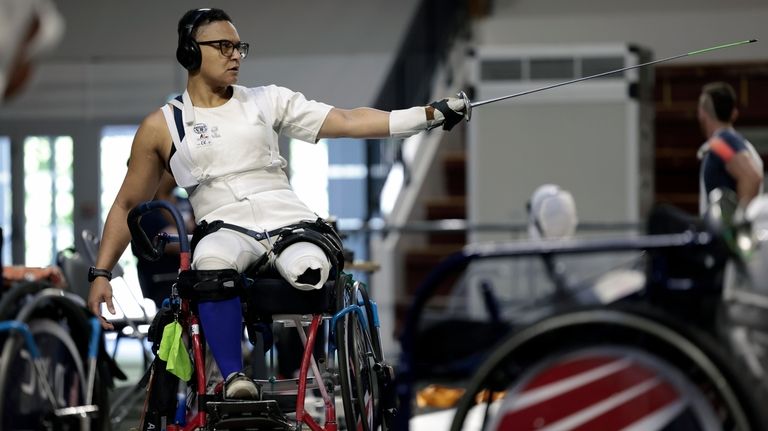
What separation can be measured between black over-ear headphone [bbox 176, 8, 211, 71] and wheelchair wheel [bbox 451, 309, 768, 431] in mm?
1540

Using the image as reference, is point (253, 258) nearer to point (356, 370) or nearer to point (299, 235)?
point (299, 235)

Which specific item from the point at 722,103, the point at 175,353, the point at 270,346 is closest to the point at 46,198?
the point at 722,103

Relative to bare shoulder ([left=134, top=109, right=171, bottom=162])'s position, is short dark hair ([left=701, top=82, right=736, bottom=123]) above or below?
above

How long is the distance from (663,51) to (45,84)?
4628 millimetres

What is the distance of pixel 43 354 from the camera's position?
273 centimetres

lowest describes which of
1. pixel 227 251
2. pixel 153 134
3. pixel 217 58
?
pixel 227 251

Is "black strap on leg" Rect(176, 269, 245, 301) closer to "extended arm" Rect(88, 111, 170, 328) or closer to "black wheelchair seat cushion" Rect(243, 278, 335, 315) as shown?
"black wheelchair seat cushion" Rect(243, 278, 335, 315)

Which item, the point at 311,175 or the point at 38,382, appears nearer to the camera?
the point at 38,382

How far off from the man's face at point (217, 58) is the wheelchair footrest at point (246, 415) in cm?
86

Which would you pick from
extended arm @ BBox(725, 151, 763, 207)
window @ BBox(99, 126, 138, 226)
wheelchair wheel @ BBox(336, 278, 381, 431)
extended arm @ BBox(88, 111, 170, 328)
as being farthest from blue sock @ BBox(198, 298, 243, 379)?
window @ BBox(99, 126, 138, 226)

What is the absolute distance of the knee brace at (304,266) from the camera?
3.17m

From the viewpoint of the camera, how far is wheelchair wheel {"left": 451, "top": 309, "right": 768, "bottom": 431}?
215 centimetres

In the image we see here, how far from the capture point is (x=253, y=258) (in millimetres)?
3350

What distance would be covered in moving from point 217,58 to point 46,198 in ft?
25.7
